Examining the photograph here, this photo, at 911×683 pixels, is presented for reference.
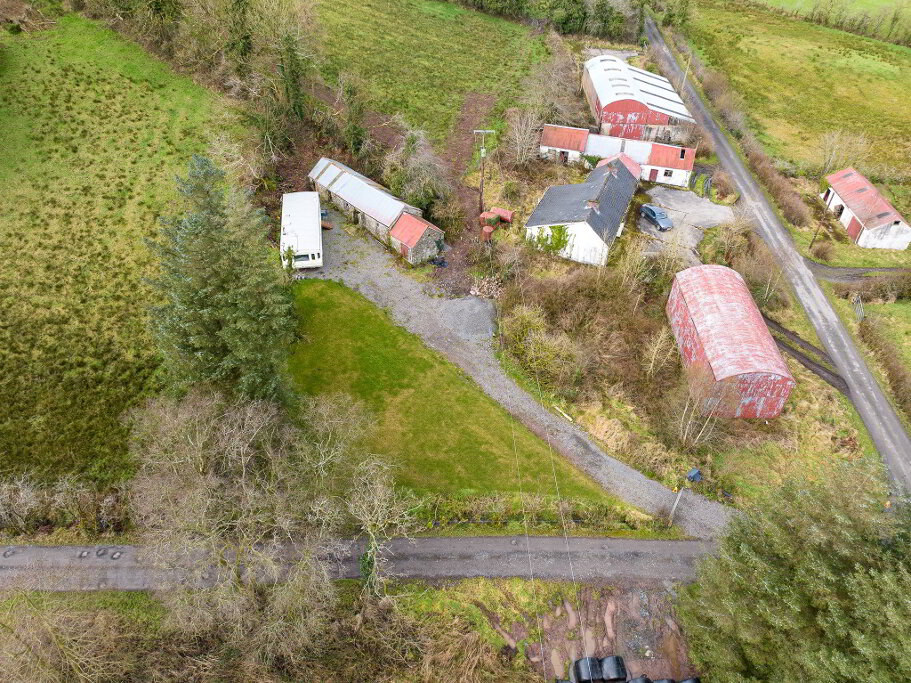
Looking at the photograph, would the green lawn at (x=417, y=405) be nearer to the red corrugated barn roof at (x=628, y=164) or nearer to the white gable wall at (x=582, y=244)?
the white gable wall at (x=582, y=244)

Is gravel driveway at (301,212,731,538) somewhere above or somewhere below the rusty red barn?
below

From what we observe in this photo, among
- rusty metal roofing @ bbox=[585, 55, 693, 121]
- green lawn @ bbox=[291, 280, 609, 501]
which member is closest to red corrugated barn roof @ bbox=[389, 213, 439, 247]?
green lawn @ bbox=[291, 280, 609, 501]

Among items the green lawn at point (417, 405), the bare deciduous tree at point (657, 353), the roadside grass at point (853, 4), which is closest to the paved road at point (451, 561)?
the green lawn at point (417, 405)

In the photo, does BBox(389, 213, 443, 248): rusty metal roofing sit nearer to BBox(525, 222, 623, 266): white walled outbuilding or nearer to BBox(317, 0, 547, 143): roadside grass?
BBox(525, 222, 623, 266): white walled outbuilding

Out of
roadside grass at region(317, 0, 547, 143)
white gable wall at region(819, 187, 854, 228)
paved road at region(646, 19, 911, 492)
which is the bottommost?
paved road at region(646, 19, 911, 492)

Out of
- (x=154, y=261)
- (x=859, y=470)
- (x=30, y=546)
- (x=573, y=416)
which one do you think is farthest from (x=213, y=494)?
(x=154, y=261)
